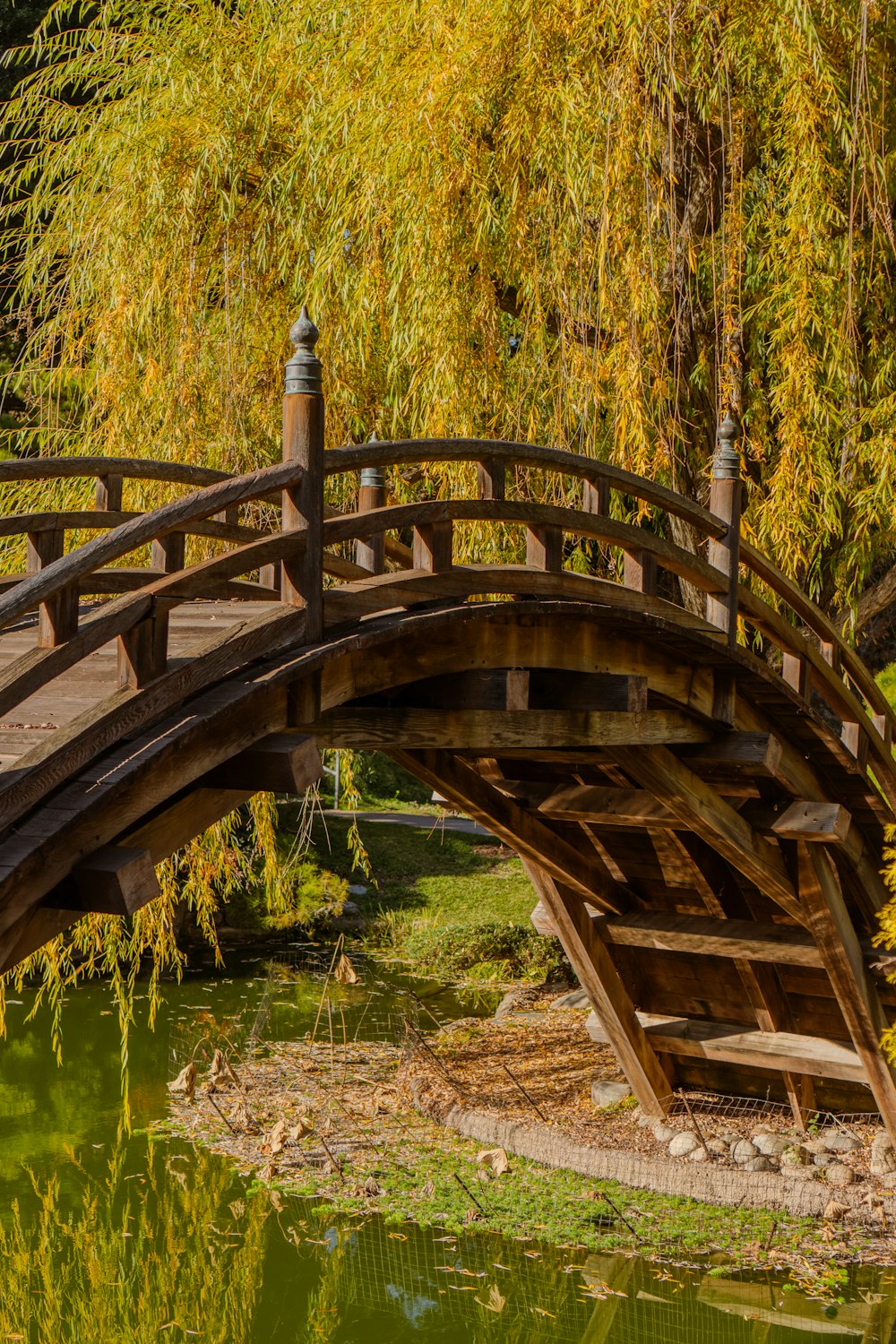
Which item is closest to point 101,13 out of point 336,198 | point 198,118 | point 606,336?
point 198,118

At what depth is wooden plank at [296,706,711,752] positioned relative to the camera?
3938mm

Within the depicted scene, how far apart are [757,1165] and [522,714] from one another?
3.84 meters

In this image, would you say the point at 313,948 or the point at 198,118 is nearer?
the point at 198,118

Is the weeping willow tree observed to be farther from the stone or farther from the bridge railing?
the stone

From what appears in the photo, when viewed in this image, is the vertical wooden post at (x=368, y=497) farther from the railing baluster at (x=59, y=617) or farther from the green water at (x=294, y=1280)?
the green water at (x=294, y=1280)

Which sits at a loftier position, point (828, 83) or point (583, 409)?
point (828, 83)

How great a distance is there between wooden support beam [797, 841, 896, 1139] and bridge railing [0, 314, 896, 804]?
0.55 metres

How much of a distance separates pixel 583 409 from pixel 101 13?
3791mm

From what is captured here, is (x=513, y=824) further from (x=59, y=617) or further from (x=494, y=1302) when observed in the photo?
(x=59, y=617)

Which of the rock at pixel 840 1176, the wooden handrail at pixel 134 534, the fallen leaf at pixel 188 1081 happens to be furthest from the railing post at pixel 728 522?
the fallen leaf at pixel 188 1081

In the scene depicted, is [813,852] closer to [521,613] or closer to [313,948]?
[521,613]

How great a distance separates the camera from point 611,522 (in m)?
4.81

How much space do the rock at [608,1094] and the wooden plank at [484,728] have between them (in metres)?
3.86

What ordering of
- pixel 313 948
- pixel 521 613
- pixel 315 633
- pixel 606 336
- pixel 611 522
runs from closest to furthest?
pixel 315 633, pixel 521 613, pixel 611 522, pixel 606 336, pixel 313 948
